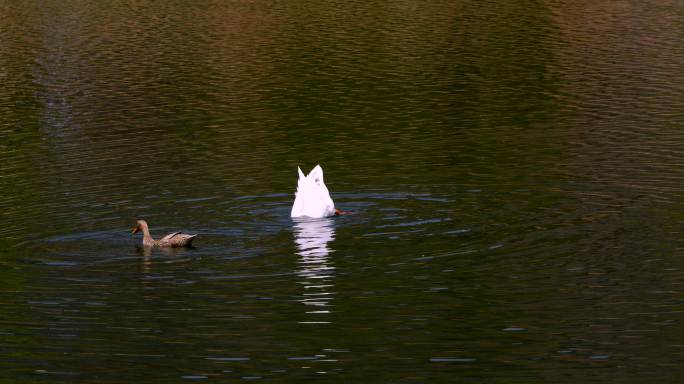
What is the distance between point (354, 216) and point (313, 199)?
0.88 m

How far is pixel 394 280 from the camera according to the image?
21062 mm

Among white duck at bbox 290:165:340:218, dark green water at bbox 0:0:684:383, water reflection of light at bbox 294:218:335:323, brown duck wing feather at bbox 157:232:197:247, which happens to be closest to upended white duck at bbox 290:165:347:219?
white duck at bbox 290:165:340:218

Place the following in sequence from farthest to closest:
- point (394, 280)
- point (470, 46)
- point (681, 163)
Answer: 1. point (470, 46)
2. point (681, 163)
3. point (394, 280)

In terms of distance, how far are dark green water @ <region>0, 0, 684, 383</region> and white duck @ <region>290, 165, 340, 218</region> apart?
0.33m

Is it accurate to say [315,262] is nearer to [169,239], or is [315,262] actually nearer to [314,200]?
[169,239]

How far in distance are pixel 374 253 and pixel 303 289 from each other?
2519mm

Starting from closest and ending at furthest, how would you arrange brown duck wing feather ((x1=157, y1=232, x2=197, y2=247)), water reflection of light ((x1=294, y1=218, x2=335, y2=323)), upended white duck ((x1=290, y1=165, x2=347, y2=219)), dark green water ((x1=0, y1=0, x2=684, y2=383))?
dark green water ((x1=0, y1=0, x2=684, y2=383)), water reflection of light ((x1=294, y1=218, x2=335, y2=323)), brown duck wing feather ((x1=157, y1=232, x2=197, y2=247)), upended white duck ((x1=290, y1=165, x2=347, y2=219))

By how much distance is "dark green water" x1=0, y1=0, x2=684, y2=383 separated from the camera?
17.8 metres

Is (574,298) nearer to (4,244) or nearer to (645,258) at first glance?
(645,258)

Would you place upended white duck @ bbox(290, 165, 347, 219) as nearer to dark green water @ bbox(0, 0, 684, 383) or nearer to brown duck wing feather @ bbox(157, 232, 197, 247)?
dark green water @ bbox(0, 0, 684, 383)

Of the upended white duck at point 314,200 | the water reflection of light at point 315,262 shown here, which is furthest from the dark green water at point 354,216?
the upended white duck at point 314,200

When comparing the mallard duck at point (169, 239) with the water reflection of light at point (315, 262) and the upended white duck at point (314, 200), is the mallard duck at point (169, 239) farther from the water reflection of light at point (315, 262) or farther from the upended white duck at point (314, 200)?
the upended white duck at point (314, 200)

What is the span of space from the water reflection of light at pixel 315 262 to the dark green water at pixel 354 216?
68 mm

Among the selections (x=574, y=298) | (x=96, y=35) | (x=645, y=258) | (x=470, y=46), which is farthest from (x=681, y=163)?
(x=96, y=35)
